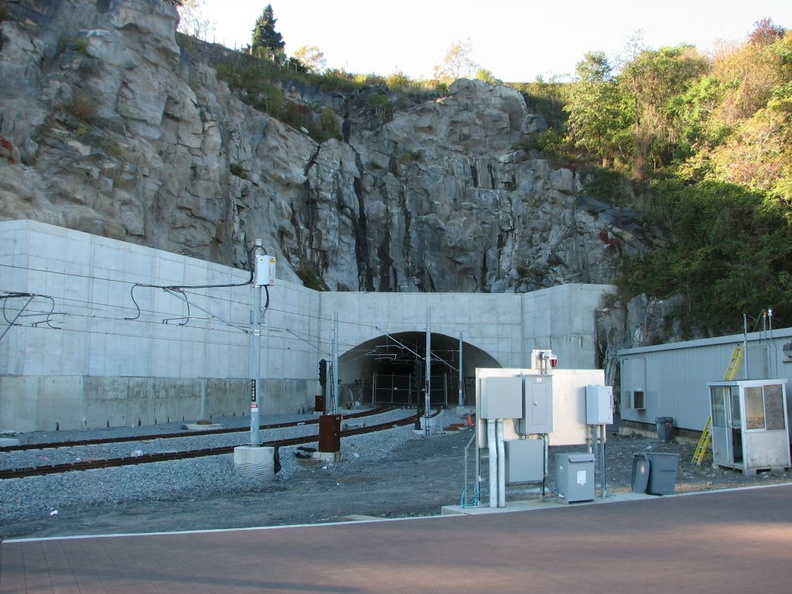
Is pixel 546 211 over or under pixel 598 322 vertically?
over

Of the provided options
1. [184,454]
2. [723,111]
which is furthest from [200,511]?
[723,111]

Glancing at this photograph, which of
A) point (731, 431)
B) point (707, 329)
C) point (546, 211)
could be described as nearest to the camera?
point (731, 431)

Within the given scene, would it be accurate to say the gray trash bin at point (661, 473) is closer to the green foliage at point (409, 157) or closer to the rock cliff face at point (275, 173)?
the rock cliff face at point (275, 173)

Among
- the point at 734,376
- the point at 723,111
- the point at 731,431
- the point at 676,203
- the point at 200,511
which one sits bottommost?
the point at 200,511

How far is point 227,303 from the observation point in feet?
125

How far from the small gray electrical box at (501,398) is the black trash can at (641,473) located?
2.38 meters

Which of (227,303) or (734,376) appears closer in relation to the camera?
(734,376)

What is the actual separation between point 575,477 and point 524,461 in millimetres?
784

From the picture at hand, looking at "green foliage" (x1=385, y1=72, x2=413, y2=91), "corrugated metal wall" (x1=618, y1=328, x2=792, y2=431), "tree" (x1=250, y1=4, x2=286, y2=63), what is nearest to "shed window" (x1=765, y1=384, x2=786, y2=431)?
"corrugated metal wall" (x1=618, y1=328, x2=792, y2=431)

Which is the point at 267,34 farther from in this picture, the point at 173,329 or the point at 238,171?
the point at 173,329

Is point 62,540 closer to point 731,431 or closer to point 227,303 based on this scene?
point 731,431

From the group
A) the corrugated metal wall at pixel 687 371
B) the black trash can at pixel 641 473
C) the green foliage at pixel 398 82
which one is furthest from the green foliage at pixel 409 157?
the black trash can at pixel 641 473

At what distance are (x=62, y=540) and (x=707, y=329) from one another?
33.3 metres

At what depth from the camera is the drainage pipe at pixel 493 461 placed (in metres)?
10.8
